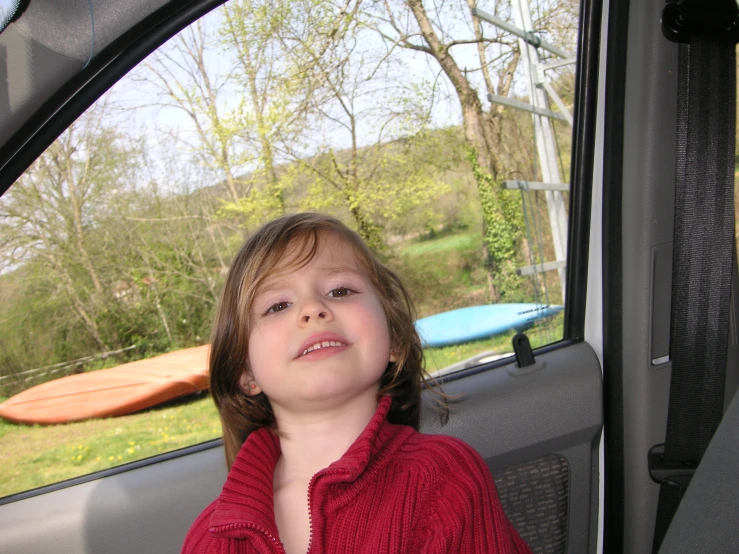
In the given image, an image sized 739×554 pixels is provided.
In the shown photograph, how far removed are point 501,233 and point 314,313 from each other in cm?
107

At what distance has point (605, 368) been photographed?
6.28 ft

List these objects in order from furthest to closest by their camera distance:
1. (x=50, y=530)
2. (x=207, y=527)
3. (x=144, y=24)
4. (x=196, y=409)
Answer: (x=196, y=409) → (x=50, y=530) → (x=207, y=527) → (x=144, y=24)

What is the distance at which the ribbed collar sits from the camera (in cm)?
117

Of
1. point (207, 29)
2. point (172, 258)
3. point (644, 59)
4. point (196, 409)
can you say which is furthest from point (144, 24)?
point (644, 59)

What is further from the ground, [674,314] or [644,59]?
[644,59]

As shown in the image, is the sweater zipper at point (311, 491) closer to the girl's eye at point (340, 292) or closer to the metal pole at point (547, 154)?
the girl's eye at point (340, 292)

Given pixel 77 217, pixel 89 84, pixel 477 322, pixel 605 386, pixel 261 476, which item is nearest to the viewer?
pixel 89 84

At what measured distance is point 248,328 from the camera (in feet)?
4.41

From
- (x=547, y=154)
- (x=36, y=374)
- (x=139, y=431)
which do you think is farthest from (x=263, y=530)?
(x=547, y=154)

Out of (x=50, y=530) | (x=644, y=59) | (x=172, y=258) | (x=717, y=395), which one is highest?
(x=644, y=59)

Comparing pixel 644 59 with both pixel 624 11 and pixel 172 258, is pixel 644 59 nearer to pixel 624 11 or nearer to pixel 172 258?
pixel 624 11

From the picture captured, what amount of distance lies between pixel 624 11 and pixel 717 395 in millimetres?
953

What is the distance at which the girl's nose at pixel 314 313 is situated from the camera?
4.05 feet

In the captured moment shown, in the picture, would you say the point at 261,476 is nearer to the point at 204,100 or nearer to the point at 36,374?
the point at 36,374
